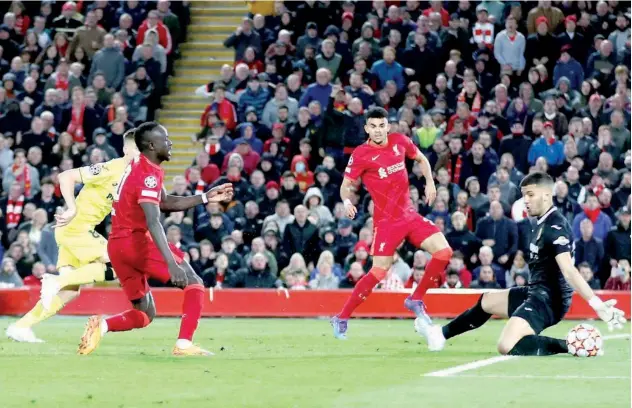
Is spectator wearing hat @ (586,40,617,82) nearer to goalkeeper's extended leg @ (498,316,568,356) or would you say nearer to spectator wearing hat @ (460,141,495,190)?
spectator wearing hat @ (460,141,495,190)

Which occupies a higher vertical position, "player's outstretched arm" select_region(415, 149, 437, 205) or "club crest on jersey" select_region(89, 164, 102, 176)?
"player's outstretched arm" select_region(415, 149, 437, 205)

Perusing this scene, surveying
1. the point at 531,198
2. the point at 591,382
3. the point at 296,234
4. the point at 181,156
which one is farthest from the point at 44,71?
the point at 591,382

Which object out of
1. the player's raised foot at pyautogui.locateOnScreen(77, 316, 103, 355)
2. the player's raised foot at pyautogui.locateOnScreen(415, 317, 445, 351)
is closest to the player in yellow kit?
the player's raised foot at pyautogui.locateOnScreen(77, 316, 103, 355)

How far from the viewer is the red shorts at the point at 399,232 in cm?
1297

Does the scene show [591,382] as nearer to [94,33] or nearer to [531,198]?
[531,198]

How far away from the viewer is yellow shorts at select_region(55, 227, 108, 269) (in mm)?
13359

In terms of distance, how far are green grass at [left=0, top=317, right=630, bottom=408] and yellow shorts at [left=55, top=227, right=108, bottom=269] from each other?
0.81 meters

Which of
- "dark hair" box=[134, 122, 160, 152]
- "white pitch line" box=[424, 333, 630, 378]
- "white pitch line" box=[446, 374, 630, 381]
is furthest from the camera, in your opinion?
"dark hair" box=[134, 122, 160, 152]

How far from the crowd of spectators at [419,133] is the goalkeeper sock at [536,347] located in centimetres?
676

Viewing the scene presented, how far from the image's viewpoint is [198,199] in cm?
1103

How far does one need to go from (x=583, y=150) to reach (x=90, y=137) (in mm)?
8274

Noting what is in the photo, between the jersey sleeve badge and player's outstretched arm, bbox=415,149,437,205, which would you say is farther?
player's outstretched arm, bbox=415,149,437,205

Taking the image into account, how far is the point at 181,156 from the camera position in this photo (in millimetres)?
24000

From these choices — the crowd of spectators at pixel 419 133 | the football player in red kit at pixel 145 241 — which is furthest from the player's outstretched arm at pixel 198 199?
the crowd of spectators at pixel 419 133
